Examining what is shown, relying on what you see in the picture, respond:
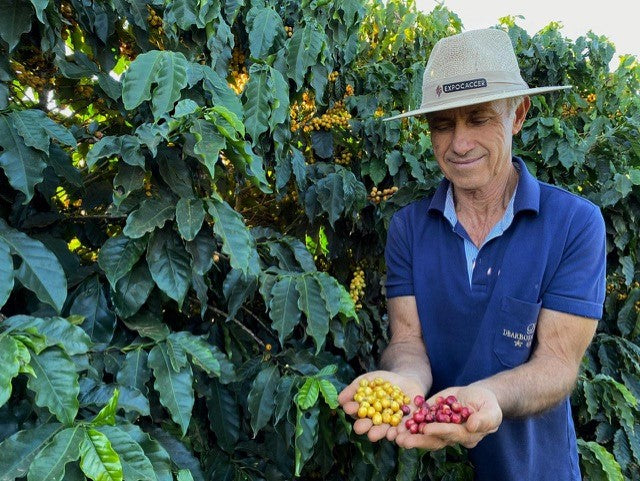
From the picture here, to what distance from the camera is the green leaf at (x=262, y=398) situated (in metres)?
1.60

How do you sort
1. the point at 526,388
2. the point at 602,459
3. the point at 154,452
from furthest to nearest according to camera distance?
the point at 602,459
the point at 526,388
the point at 154,452

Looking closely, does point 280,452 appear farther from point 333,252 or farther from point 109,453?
point 333,252

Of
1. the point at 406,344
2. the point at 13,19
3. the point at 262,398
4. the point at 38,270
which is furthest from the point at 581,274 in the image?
the point at 13,19

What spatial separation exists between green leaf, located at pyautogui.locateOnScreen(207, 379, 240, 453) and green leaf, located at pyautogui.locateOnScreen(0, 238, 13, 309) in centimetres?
61

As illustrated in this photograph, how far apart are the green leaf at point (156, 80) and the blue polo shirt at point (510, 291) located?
32.9 inches

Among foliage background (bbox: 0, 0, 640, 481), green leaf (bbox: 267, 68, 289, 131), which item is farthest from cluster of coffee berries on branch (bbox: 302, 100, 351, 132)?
green leaf (bbox: 267, 68, 289, 131)

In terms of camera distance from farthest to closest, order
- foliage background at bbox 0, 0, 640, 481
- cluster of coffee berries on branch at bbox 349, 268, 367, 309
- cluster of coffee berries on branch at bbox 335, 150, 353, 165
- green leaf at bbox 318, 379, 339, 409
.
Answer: cluster of coffee berries on branch at bbox 335, 150, 353, 165
cluster of coffee berries on branch at bbox 349, 268, 367, 309
green leaf at bbox 318, 379, 339, 409
foliage background at bbox 0, 0, 640, 481

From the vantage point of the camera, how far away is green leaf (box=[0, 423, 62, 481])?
108cm

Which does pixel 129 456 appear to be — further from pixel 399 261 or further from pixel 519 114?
pixel 519 114

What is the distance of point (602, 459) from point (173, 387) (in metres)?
1.67

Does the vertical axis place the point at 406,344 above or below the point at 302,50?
below

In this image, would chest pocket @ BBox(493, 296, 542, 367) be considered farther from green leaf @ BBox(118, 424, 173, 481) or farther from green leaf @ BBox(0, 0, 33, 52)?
green leaf @ BBox(0, 0, 33, 52)

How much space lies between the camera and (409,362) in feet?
6.11

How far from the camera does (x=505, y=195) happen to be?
185 cm
